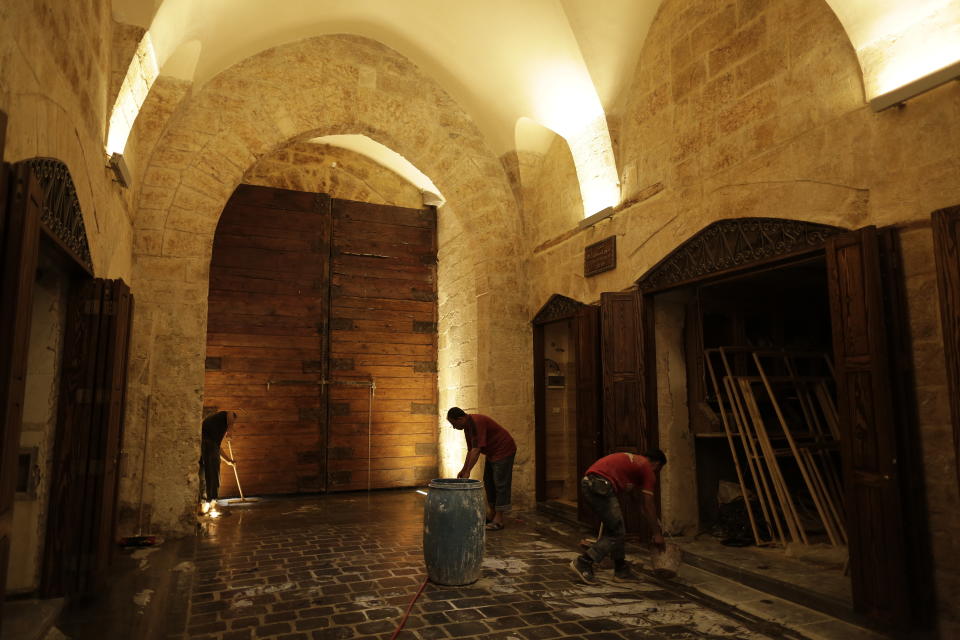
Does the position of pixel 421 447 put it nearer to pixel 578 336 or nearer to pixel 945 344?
pixel 578 336

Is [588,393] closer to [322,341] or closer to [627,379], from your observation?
[627,379]

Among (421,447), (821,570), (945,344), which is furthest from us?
(421,447)

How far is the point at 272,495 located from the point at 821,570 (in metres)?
7.09

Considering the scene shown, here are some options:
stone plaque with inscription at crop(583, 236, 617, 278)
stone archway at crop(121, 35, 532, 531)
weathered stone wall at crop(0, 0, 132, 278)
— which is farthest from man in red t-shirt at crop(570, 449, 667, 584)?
weathered stone wall at crop(0, 0, 132, 278)

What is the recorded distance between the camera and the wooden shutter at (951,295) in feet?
11.1

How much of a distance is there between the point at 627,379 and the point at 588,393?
2.71ft

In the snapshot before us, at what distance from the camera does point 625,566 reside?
Answer: 5.02 metres

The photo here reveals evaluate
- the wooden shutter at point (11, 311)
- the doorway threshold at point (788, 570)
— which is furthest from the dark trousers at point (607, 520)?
the wooden shutter at point (11, 311)

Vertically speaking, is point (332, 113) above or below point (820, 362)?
above

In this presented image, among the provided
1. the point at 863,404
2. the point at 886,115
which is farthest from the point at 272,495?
the point at 886,115

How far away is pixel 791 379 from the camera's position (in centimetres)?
625

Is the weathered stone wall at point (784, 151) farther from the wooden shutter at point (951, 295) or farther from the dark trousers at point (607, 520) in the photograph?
the dark trousers at point (607, 520)

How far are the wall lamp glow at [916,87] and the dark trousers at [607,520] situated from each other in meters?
3.20

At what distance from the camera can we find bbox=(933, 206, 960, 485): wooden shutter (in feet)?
11.1
